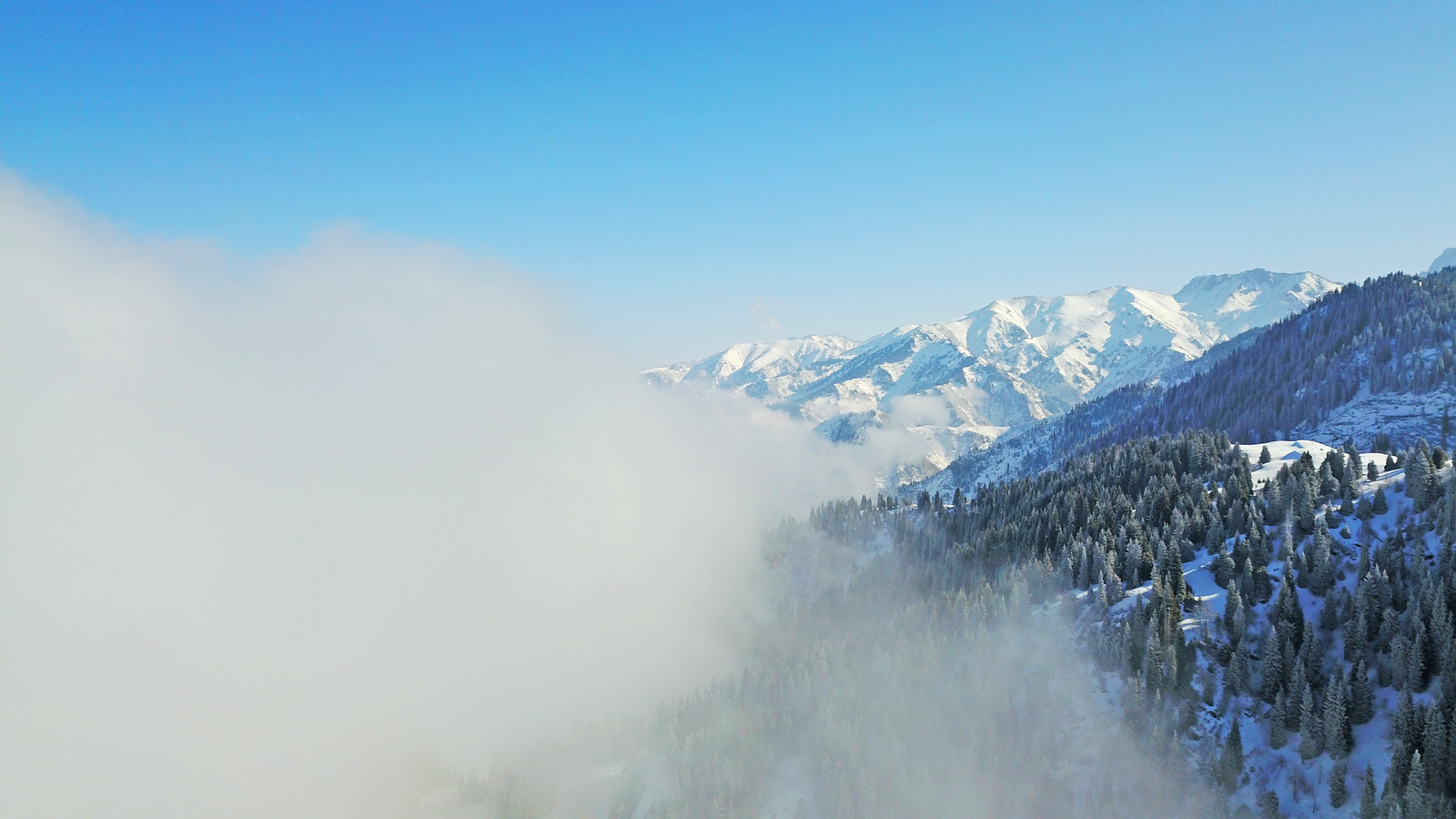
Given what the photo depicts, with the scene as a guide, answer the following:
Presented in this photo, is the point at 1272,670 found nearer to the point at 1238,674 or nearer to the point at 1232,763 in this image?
the point at 1238,674

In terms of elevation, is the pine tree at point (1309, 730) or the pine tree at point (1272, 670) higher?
the pine tree at point (1272, 670)

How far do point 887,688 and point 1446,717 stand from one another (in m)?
111

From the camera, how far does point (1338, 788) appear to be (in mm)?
105188

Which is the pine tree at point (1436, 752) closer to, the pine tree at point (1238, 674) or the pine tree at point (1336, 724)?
the pine tree at point (1336, 724)

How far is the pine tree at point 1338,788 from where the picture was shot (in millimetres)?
105250

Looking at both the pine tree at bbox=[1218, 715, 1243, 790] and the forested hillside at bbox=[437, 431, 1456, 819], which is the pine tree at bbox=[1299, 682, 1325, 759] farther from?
the pine tree at bbox=[1218, 715, 1243, 790]

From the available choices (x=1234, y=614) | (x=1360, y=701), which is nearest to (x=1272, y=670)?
(x=1360, y=701)

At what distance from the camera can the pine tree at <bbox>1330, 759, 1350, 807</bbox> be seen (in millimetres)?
105250

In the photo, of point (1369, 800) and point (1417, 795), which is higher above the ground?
point (1417, 795)

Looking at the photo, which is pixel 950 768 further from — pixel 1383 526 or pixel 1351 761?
pixel 1383 526

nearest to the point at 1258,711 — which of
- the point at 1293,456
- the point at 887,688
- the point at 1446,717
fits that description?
the point at 1446,717

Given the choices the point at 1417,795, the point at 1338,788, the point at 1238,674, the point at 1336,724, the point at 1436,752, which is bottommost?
the point at 1338,788

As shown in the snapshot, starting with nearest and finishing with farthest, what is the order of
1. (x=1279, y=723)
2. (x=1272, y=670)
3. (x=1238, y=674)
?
(x=1279, y=723) → (x=1272, y=670) → (x=1238, y=674)

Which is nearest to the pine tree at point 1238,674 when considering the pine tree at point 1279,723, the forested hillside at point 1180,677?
the forested hillside at point 1180,677
